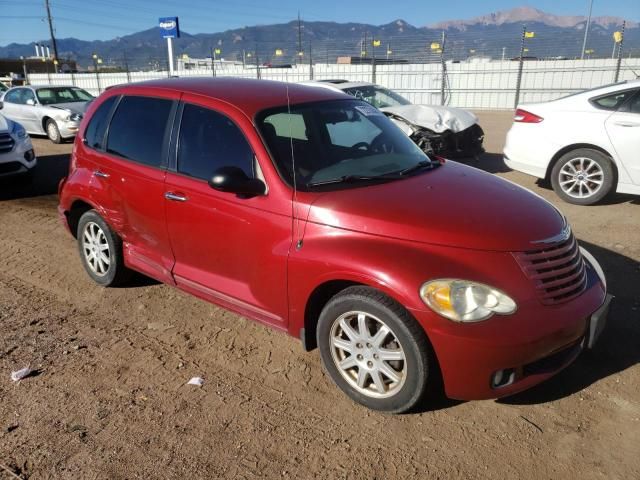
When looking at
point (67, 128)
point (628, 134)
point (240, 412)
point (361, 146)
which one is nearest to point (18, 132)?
point (67, 128)

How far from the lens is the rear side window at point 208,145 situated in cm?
340

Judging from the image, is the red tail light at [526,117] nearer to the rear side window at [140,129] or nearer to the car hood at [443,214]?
the car hood at [443,214]

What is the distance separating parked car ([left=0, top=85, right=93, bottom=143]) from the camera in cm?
1336

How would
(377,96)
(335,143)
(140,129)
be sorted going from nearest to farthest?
1. (335,143)
2. (140,129)
3. (377,96)

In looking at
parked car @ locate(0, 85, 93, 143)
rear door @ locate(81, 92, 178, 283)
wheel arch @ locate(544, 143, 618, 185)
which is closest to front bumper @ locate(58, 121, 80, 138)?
parked car @ locate(0, 85, 93, 143)

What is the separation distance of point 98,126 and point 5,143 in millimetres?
4882

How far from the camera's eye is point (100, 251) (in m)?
4.62

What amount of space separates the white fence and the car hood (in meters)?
18.6

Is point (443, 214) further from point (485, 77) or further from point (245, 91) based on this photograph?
point (485, 77)

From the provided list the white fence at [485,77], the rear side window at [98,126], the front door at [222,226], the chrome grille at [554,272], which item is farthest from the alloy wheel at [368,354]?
the white fence at [485,77]

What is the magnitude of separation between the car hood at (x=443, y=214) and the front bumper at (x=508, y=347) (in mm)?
393

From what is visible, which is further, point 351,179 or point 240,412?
point 351,179

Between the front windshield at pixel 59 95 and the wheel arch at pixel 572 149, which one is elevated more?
the front windshield at pixel 59 95

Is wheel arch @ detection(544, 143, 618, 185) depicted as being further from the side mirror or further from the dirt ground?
the side mirror
